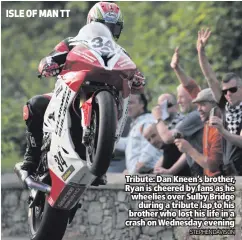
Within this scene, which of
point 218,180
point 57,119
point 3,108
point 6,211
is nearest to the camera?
point 57,119

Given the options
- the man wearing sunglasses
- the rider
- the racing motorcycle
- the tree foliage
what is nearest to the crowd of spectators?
the man wearing sunglasses

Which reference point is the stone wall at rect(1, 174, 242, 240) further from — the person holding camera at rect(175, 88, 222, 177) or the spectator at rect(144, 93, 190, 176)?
the person holding camera at rect(175, 88, 222, 177)

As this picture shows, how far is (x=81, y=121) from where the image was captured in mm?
9367

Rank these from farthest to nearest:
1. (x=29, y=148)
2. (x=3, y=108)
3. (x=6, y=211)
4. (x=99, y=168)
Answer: (x=3, y=108), (x=6, y=211), (x=29, y=148), (x=99, y=168)

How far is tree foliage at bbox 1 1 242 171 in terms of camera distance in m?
16.5

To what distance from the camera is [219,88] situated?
39.8 feet

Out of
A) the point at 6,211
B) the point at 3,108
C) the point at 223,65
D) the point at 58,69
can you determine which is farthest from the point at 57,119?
the point at 3,108

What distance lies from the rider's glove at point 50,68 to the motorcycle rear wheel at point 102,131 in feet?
2.66

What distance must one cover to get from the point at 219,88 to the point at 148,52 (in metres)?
6.85

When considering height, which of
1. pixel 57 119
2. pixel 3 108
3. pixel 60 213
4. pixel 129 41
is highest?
pixel 129 41

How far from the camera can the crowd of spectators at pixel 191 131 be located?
11664 millimetres

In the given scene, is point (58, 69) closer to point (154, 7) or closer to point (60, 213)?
point (60, 213)

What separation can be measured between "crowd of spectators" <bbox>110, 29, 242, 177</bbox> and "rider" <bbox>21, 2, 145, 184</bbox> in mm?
1716

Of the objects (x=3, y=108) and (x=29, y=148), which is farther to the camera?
(x=3, y=108)
